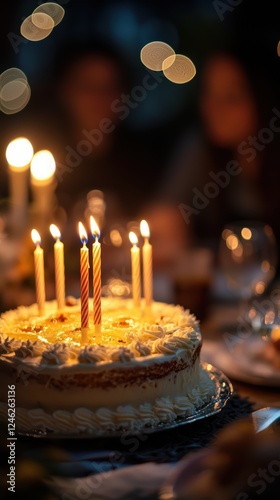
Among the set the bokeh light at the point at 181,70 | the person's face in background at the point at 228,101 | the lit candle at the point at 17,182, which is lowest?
the lit candle at the point at 17,182

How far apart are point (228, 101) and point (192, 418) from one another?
3.40 metres

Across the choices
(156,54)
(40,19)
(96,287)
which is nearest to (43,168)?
(96,287)

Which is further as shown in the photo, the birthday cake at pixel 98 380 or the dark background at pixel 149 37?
the dark background at pixel 149 37

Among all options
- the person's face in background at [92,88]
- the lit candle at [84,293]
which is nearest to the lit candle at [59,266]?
the lit candle at [84,293]

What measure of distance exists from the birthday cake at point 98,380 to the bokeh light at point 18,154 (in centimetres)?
189

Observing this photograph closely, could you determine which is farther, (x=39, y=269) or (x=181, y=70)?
(x=181, y=70)

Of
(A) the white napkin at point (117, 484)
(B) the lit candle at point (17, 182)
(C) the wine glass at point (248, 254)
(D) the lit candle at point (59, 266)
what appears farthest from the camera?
(B) the lit candle at point (17, 182)

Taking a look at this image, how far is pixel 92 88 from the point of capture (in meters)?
5.26

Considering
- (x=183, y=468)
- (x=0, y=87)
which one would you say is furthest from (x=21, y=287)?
(x=0, y=87)

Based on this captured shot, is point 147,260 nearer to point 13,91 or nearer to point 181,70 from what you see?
point 13,91

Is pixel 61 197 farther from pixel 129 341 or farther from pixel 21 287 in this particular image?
pixel 129 341

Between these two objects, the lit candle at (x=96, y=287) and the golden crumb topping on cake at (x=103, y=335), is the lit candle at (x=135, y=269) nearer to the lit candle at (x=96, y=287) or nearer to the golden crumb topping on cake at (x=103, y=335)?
the golden crumb topping on cake at (x=103, y=335)

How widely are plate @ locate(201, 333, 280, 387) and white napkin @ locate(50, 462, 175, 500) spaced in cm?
72

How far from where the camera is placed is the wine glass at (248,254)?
8.68 ft
